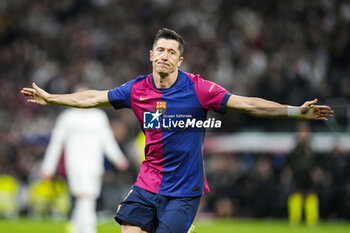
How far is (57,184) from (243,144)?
5220mm

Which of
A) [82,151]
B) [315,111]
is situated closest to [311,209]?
[82,151]

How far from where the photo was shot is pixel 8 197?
16719mm

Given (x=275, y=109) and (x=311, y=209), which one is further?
(x=311, y=209)

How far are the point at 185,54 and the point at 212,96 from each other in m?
14.2

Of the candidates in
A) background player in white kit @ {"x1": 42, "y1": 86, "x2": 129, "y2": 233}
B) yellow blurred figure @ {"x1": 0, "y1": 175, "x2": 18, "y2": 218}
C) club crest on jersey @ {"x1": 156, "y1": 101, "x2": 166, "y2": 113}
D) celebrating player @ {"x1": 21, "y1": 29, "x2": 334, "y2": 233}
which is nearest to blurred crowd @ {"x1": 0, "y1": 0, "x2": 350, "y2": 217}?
yellow blurred figure @ {"x1": 0, "y1": 175, "x2": 18, "y2": 218}

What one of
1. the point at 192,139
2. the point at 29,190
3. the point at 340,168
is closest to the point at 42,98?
the point at 192,139

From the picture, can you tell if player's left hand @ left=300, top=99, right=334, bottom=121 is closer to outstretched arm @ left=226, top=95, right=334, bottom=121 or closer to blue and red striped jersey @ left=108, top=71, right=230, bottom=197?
outstretched arm @ left=226, top=95, right=334, bottom=121

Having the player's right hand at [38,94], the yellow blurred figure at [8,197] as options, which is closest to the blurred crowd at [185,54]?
the yellow blurred figure at [8,197]

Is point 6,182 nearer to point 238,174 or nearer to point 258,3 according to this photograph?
point 238,174

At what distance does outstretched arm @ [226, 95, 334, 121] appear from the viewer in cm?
552

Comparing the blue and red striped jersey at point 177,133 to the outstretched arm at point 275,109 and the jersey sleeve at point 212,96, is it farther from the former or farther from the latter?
the outstretched arm at point 275,109

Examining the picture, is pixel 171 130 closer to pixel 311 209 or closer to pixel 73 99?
pixel 73 99

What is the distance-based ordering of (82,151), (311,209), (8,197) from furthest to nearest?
1. (8,197)
2. (311,209)
3. (82,151)

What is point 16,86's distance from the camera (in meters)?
20.8
